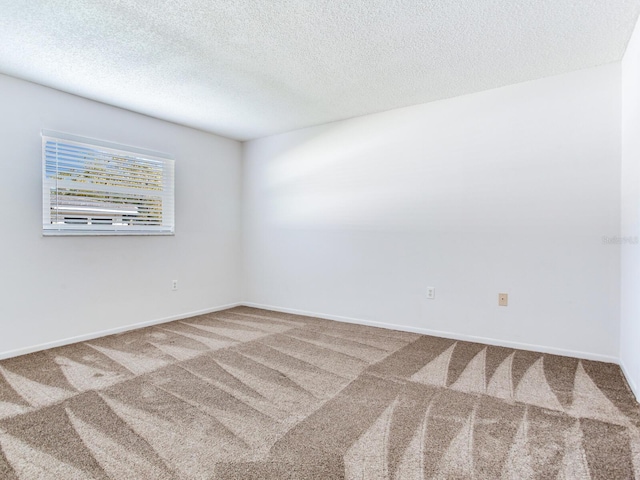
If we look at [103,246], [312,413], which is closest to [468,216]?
[312,413]

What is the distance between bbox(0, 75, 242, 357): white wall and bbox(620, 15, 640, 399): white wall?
13.1 ft

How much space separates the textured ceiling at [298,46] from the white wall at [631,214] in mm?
250

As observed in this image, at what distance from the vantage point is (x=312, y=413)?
1.93 meters

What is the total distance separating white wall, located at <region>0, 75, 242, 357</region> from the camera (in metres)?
2.84

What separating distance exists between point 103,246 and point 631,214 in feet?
13.9

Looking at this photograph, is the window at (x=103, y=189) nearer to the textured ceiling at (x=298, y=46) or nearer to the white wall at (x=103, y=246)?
the white wall at (x=103, y=246)

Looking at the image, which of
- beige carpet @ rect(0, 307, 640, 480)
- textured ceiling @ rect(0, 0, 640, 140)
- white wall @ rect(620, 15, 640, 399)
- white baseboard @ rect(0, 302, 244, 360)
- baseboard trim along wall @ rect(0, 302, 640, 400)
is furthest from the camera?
white baseboard @ rect(0, 302, 244, 360)

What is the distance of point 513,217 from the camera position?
302 centimetres

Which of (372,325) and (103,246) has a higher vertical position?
(103,246)

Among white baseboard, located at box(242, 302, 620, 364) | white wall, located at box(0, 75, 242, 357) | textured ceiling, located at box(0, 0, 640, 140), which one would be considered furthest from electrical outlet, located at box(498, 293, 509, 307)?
white wall, located at box(0, 75, 242, 357)

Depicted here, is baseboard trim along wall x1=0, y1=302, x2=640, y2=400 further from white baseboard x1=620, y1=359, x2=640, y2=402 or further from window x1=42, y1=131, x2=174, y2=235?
window x1=42, y1=131, x2=174, y2=235

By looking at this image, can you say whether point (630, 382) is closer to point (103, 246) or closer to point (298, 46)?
point (298, 46)

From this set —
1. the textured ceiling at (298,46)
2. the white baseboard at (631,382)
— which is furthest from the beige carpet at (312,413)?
the textured ceiling at (298,46)

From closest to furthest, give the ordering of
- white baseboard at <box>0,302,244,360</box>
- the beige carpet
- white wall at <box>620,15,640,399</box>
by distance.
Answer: the beige carpet → white wall at <box>620,15,640,399</box> → white baseboard at <box>0,302,244,360</box>
